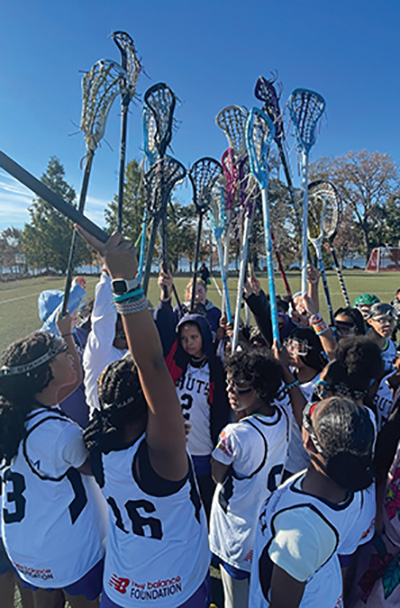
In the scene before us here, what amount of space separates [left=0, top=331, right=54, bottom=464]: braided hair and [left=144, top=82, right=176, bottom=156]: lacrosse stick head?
7.36ft

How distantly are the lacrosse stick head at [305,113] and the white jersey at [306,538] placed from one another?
11.0 ft

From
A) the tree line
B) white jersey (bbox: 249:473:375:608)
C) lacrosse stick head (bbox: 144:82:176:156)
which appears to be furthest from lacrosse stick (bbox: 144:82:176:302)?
the tree line

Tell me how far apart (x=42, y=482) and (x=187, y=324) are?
76.6 inches

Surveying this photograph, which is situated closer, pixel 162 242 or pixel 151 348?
pixel 151 348

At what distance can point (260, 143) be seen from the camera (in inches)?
127

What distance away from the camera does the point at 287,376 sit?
256 cm

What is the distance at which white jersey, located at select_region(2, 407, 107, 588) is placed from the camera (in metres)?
1.83

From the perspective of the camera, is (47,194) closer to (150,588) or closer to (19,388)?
(19,388)

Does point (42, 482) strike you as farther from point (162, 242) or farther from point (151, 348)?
point (162, 242)

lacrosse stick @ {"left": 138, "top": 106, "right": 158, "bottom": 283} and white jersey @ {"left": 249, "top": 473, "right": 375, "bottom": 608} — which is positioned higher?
lacrosse stick @ {"left": 138, "top": 106, "right": 158, "bottom": 283}

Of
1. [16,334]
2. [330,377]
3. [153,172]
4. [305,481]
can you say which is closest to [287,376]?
[330,377]

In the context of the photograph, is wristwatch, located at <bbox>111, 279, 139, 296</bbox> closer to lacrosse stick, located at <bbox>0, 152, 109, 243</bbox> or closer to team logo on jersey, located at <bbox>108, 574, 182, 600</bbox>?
lacrosse stick, located at <bbox>0, 152, 109, 243</bbox>

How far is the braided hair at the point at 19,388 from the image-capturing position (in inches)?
72.4

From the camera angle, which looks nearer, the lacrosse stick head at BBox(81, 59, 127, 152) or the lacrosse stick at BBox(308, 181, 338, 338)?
the lacrosse stick head at BBox(81, 59, 127, 152)
